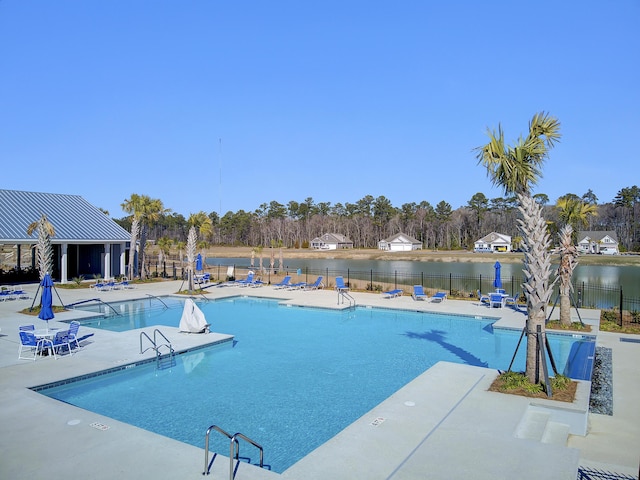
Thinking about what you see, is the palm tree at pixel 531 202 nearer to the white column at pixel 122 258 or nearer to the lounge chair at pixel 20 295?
the lounge chair at pixel 20 295

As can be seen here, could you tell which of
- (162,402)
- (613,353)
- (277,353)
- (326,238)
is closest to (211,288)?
(277,353)

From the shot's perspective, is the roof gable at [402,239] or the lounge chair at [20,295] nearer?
the lounge chair at [20,295]

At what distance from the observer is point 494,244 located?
78562 mm

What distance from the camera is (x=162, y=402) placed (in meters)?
8.74

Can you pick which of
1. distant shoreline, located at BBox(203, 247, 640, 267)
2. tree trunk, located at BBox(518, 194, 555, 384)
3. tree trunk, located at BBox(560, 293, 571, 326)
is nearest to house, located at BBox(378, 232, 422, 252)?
distant shoreline, located at BBox(203, 247, 640, 267)

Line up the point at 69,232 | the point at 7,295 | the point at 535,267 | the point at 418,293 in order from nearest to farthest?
the point at 535,267 < the point at 418,293 < the point at 7,295 < the point at 69,232

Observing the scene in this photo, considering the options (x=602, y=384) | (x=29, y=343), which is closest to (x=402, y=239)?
(x=602, y=384)

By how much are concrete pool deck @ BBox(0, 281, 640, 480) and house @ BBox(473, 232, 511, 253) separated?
7255cm

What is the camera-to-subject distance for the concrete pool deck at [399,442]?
5293mm

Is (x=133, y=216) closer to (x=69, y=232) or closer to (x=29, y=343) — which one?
(x=69, y=232)

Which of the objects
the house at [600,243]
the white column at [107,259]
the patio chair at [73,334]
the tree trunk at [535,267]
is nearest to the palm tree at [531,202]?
the tree trunk at [535,267]

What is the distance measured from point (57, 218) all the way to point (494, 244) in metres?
67.3

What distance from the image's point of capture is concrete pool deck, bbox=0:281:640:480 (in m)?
5.29

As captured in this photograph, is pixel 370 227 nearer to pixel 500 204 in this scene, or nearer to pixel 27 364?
pixel 500 204
